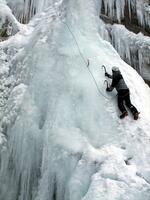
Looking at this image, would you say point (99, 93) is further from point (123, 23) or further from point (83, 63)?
point (123, 23)

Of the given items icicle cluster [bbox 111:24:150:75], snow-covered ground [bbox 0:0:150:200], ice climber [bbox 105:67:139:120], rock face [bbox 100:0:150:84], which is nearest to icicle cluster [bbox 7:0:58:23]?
snow-covered ground [bbox 0:0:150:200]

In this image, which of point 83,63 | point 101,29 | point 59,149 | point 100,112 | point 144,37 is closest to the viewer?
point 59,149

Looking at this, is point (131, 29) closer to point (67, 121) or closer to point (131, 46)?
point (131, 46)

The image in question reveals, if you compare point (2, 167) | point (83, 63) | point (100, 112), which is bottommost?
point (2, 167)

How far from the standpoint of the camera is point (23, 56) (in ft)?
32.1

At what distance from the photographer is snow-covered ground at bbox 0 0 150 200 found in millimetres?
7770

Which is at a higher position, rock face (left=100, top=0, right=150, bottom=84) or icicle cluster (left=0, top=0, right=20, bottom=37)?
icicle cluster (left=0, top=0, right=20, bottom=37)

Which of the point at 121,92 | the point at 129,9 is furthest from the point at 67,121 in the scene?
the point at 129,9

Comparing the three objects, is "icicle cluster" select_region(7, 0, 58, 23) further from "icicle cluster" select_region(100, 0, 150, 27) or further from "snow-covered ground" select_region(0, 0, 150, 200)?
"icicle cluster" select_region(100, 0, 150, 27)

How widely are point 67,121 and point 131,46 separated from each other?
14.7 ft

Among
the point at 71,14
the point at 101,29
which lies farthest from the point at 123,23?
the point at 71,14

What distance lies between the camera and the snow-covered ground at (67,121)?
7770 mm

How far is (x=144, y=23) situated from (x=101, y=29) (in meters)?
1.97

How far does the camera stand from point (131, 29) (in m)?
12.9
